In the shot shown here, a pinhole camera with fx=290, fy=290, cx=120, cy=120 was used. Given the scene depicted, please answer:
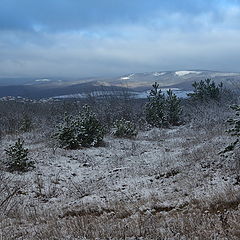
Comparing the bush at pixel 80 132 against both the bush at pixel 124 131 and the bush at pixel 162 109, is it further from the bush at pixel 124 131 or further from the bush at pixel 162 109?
the bush at pixel 162 109

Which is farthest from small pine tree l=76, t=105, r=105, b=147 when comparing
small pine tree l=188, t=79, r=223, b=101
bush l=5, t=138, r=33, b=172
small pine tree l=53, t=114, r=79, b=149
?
small pine tree l=188, t=79, r=223, b=101

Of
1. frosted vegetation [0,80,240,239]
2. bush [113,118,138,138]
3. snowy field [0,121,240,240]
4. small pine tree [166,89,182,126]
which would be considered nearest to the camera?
snowy field [0,121,240,240]

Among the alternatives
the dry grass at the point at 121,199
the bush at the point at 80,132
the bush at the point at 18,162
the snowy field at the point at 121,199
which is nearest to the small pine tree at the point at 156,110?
the bush at the point at 80,132

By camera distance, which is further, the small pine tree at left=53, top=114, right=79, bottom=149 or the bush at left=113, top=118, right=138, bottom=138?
the bush at left=113, top=118, right=138, bottom=138

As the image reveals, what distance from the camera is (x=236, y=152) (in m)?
10.1

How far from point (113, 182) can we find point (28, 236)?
625 centimetres

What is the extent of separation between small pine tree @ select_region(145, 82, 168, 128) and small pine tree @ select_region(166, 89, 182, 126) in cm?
78

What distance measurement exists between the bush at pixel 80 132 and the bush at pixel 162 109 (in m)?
13.5

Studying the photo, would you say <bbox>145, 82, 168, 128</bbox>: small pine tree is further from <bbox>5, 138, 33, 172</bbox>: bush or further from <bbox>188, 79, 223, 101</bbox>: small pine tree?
<bbox>5, 138, 33, 172</bbox>: bush

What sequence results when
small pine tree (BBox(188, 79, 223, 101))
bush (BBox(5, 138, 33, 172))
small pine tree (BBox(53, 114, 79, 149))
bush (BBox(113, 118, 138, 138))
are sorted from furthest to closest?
small pine tree (BBox(188, 79, 223, 101)) < bush (BBox(113, 118, 138, 138)) < small pine tree (BBox(53, 114, 79, 149)) < bush (BBox(5, 138, 33, 172))

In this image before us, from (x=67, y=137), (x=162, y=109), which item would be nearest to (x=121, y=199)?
(x=67, y=137)

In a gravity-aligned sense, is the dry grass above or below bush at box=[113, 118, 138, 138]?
above

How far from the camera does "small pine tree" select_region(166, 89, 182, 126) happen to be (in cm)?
3584

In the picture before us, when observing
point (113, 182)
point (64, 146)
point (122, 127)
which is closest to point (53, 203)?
point (113, 182)
